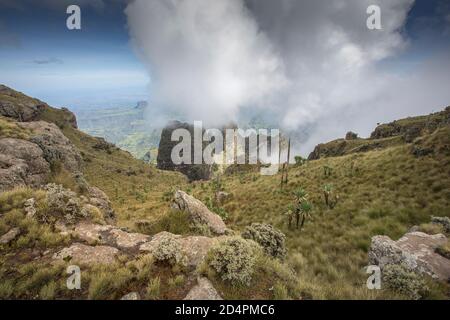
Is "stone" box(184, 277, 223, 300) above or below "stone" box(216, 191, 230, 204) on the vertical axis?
above

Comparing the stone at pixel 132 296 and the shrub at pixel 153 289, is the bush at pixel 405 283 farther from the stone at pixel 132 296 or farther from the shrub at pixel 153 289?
the stone at pixel 132 296

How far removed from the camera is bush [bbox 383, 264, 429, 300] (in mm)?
6840

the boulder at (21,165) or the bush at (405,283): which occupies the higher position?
the boulder at (21,165)

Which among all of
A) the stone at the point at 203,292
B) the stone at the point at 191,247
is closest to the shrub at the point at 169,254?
the stone at the point at 191,247

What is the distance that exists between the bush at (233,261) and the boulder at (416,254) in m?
6.39

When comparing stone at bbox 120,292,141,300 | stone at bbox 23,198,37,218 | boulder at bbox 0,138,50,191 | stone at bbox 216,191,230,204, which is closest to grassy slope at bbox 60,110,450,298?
stone at bbox 120,292,141,300

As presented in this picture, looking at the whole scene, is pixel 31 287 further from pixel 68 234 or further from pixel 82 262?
pixel 68 234

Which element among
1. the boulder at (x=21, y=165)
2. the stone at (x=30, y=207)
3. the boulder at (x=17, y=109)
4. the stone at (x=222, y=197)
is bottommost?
the stone at (x=222, y=197)

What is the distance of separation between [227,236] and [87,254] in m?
5.11

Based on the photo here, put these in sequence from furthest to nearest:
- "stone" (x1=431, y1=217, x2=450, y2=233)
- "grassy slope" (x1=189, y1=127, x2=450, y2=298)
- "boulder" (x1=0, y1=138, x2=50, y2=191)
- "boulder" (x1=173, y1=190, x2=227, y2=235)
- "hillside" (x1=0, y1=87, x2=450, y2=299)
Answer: "grassy slope" (x1=189, y1=127, x2=450, y2=298), "boulder" (x1=0, y1=138, x2=50, y2=191), "boulder" (x1=173, y1=190, x2=227, y2=235), "stone" (x1=431, y1=217, x2=450, y2=233), "hillside" (x1=0, y1=87, x2=450, y2=299)

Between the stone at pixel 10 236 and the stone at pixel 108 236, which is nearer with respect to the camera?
the stone at pixel 10 236

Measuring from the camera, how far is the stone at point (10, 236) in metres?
7.74

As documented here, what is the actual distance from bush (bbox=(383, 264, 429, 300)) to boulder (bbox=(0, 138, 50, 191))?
758 inches

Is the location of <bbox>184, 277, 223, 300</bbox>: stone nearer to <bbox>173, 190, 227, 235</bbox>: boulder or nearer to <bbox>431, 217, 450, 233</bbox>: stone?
<bbox>173, 190, 227, 235</bbox>: boulder
